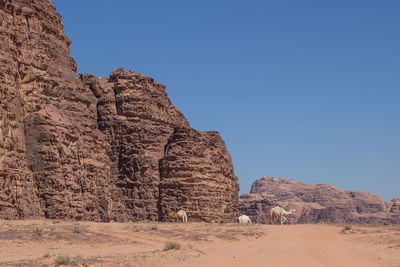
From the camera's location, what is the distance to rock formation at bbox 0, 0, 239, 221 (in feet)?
100

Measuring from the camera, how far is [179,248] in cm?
1919

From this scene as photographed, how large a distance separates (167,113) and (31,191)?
759 inches

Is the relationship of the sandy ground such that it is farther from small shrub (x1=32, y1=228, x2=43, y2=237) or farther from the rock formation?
the rock formation

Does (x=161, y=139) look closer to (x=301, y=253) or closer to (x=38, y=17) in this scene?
(x=38, y=17)

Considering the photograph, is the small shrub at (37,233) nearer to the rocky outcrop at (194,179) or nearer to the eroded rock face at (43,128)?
the eroded rock face at (43,128)

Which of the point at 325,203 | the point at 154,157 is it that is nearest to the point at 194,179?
the point at 154,157

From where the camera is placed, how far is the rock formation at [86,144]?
30531mm

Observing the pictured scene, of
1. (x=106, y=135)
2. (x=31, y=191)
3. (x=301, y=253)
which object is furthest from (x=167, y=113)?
(x=301, y=253)

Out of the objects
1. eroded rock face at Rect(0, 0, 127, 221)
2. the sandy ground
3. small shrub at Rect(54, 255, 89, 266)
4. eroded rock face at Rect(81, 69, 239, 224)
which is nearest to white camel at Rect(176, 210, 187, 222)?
eroded rock face at Rect(81, 69, 239, 224)

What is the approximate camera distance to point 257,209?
8500 cm

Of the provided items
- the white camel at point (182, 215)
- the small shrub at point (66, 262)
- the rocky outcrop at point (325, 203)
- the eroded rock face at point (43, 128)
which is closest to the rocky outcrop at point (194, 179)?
the white camel at point (182, 215)

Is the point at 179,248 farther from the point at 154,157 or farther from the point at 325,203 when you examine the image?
the point at 325,203

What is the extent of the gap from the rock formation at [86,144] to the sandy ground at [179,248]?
20.2ft

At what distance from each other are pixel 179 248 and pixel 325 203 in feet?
387
